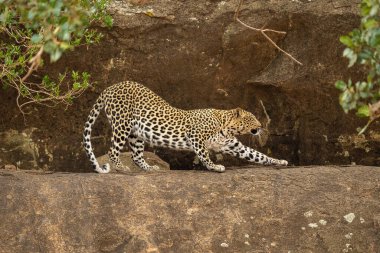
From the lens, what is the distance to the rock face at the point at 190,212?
1130 cm

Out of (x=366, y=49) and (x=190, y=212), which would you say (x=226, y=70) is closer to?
(x=190, y=212)

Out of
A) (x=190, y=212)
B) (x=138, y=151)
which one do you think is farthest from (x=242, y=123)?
(x=190, y=212)

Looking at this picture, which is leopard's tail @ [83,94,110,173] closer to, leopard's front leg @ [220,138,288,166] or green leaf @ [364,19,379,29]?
leopard's front leg @ [220,138,288,166]

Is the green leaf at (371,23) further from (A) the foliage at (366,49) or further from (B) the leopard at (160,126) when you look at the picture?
(B) the leopard at (160,126)

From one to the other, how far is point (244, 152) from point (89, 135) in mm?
2381

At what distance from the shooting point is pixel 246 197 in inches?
469

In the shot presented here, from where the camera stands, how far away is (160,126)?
45.0 feet

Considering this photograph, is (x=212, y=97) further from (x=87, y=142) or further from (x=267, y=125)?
(x=87, y=142)

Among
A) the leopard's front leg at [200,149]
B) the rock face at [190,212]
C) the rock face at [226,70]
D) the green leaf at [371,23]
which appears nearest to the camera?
the green leaf at [371,23]

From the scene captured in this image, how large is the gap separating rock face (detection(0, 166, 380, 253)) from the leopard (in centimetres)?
134

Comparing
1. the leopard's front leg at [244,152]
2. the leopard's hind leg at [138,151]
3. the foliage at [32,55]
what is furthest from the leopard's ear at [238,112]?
the foliage at [32,55]

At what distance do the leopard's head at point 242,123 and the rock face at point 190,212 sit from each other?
67.7 inches

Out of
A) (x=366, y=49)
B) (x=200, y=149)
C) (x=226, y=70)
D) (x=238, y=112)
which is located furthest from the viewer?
(x=226, y=70)

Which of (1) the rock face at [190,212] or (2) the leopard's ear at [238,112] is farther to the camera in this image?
(2) the leopard's ear at [238,112]
